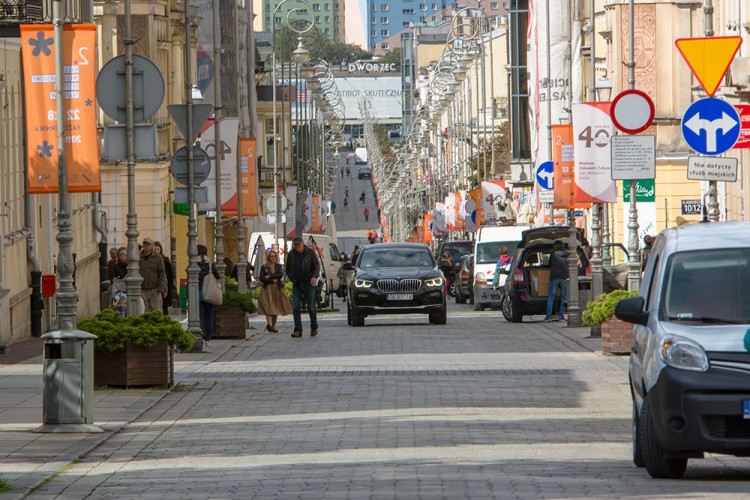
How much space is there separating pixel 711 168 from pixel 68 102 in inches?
Result: 282

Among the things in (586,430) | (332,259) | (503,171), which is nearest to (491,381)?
(586,430)

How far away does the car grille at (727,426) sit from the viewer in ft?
35.1

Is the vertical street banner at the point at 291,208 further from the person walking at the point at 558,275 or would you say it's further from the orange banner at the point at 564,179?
the person walking at the point at 558,275

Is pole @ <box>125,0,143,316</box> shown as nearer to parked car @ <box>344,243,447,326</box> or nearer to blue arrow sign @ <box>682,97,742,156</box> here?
blue arrow sign @ <box>682,97,742,156</box>

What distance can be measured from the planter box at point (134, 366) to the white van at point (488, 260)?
27963mm

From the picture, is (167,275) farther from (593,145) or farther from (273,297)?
(593,145)

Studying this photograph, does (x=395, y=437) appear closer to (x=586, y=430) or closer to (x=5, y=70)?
A: (x=586, y=430)

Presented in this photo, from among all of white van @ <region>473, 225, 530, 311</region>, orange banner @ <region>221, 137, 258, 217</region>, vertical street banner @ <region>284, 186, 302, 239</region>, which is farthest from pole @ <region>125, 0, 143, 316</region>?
vertical street banner @ <region>284, 186, 302, 239</region>

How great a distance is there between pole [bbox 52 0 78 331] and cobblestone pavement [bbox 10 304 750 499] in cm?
Result: 110

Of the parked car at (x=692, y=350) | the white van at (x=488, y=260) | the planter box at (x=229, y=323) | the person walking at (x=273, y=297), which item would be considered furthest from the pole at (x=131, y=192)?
the white van at (x=488, y=260)

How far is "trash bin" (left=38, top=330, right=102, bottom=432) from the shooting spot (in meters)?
15.1

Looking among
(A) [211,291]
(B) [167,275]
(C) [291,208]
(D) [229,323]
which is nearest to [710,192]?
(A) [211,291]

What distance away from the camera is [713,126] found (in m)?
20.2

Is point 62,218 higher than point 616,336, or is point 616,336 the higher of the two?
point 62,218
